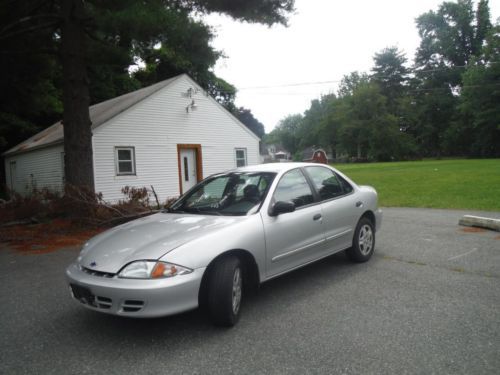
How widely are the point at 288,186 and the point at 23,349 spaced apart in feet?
10.1

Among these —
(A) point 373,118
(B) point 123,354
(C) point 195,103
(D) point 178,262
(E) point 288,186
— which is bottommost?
(B) point 123,354

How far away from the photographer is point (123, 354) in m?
2.94

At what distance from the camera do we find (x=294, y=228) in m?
4.08

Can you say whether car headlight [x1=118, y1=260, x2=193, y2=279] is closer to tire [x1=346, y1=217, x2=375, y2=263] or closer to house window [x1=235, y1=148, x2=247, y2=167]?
tire [x1=346, y1=217, x2=375, y2=263]

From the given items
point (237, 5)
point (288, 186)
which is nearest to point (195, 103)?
point (237, 5)

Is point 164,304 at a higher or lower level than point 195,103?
lower

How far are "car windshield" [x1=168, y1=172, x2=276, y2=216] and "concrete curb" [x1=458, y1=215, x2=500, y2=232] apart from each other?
537 centimetres

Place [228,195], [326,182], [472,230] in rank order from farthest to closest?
[472,230], [326,182], [228,195]

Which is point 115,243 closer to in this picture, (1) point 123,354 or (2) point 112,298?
(2) point 112,298

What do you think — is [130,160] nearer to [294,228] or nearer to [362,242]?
[362,242]

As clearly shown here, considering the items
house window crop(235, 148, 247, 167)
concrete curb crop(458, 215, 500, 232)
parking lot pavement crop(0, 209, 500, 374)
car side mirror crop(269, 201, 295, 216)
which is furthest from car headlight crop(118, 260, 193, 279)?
house window crop(235, 148, 247, 167)

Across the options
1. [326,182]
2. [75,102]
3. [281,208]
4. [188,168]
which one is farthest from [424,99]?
[281,208]

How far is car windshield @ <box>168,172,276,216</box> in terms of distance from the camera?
13.3 ft

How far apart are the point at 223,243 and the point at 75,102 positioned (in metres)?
7.95
